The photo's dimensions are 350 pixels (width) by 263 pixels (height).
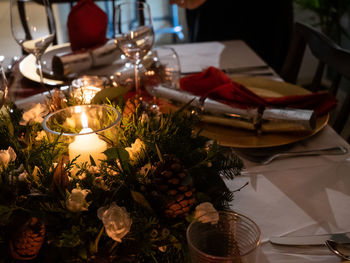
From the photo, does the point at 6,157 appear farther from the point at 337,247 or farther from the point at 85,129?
the point at 337,247

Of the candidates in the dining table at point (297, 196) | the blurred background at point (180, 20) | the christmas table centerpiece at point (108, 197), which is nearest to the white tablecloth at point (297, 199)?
the dining table at point (297, 196)

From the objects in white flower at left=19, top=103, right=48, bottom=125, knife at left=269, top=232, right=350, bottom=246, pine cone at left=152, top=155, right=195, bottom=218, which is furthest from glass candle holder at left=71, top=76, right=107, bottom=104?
knife at left=269, top=232, right=350, bottom=246

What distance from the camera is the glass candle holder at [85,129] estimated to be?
0.59m

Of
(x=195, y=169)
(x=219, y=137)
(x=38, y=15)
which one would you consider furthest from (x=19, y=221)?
(x=38, y=15)

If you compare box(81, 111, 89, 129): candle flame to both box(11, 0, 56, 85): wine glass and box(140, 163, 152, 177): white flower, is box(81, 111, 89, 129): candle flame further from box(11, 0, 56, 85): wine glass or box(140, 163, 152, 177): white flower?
box(11, 0, 56, 85): wine glass

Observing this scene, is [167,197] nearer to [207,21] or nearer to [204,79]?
[204,79]

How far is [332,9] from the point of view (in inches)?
120

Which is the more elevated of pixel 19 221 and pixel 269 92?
pixel 19 221

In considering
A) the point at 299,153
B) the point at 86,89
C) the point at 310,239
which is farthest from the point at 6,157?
the point at 299,153

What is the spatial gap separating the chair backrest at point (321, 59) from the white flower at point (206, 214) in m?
0.77

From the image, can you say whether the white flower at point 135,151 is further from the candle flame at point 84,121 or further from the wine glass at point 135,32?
the wine glass at point 135,32

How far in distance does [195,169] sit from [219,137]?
1.08 feet

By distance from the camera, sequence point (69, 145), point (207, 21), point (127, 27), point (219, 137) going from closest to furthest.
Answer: point (69, 145)
point (219, 137)
point (127, 27)
point (207, 21)

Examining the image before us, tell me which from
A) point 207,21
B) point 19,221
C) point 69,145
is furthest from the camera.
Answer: point 207,21
